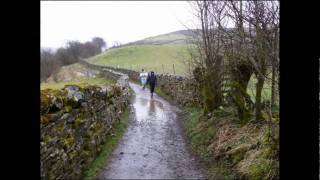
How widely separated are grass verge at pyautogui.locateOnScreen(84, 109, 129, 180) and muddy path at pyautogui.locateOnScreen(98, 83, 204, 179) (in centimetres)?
13

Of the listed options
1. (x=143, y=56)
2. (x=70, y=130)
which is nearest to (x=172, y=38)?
(x=143, y=56)

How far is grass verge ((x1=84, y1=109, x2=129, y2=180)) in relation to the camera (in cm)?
721

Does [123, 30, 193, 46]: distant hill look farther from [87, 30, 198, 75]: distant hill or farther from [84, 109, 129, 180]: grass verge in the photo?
[84, 109, 129, 180]: grass verge

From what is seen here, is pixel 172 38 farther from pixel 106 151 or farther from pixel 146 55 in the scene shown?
pixel 106 151

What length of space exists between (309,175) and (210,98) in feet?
32.3

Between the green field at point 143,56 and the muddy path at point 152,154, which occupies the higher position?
the green field at point 143,56

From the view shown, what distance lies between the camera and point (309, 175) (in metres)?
2.87

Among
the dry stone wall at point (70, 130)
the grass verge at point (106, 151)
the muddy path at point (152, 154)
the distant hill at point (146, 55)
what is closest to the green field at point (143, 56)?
the distant hill at point (146, 55)

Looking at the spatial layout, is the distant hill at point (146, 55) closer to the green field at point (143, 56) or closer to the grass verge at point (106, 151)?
the green field at point (143, 56)

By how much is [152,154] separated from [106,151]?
104 cm

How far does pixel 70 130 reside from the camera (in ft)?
22.5

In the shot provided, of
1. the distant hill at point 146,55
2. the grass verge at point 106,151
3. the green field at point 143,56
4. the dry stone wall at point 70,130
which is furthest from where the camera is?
the distant hill at point 146,55

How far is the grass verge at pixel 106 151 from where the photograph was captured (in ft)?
23.7

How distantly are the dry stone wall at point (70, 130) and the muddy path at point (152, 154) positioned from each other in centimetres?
50
